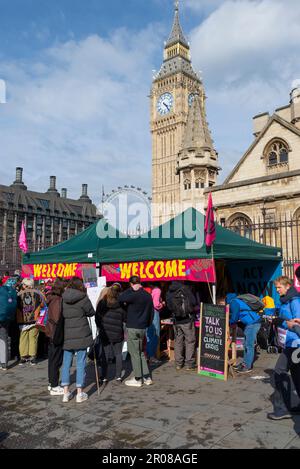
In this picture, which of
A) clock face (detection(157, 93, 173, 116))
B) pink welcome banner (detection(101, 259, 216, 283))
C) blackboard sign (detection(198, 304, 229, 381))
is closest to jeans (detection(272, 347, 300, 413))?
blackboard sign (detection(198, 304, 229, 381))

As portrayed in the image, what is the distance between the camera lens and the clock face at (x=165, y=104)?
90875mm

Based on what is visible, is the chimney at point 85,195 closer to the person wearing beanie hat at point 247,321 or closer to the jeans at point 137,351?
the person wearing beanie hat at point 247,321

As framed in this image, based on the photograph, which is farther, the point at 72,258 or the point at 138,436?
the point at 72,258

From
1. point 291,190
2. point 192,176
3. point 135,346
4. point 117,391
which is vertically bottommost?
point 117,391

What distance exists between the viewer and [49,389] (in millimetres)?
6559

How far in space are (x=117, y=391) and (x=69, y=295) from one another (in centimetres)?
203

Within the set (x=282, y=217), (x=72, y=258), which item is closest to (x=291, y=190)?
(x=282, y=217)

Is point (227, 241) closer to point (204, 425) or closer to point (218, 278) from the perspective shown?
point (218, 278)

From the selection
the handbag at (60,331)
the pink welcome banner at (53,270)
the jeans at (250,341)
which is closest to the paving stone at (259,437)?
the jeans at (250,341)

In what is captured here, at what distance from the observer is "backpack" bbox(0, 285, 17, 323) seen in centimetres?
807

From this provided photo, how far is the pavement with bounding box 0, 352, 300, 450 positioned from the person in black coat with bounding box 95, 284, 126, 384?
0.66 metres

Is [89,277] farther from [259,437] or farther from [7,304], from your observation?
[259,437]

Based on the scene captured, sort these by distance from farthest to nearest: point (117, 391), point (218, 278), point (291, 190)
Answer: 1. point (291, 190)
2. point (218, 278)
3. point (117, 391)
